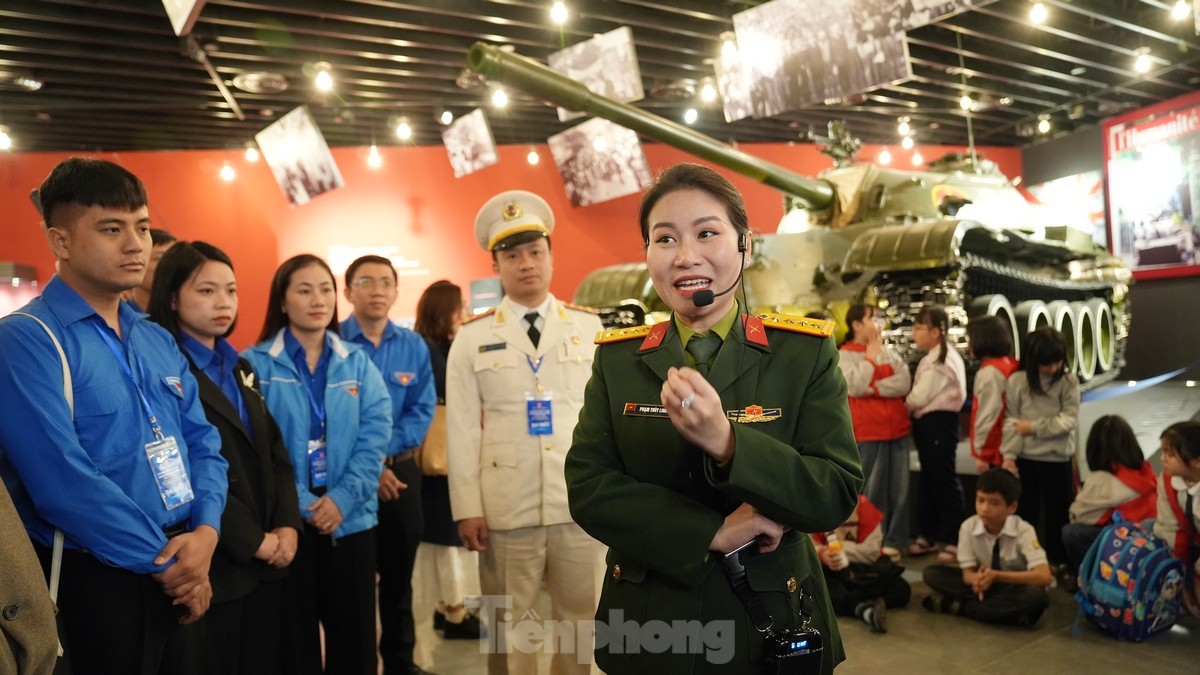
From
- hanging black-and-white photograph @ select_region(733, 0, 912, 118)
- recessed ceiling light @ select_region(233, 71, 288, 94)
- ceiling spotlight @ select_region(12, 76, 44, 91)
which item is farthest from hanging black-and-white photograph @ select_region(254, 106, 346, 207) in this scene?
hanging black-and-white photograph @ select_region(733, 0, 912, 118)

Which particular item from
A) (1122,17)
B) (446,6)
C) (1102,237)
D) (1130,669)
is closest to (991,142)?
(1102,237)

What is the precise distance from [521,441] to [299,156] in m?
8.27

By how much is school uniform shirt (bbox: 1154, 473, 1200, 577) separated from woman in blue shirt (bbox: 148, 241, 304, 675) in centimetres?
370

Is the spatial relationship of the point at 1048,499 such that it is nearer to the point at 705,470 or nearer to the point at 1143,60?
the point at 705,470

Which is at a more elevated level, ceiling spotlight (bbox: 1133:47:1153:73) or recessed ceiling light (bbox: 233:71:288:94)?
recessed ceiling light (bbox: 233:71:288:94)

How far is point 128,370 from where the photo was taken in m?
2.09

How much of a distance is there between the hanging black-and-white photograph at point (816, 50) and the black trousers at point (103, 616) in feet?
15.8

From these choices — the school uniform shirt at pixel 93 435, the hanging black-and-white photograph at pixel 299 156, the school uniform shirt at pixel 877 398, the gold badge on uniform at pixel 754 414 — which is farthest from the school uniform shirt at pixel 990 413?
the hanging black-and-white photograph at pixel 299 156

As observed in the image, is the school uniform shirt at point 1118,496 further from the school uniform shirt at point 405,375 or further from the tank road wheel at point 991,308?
the school uniform shirt at point 405,375

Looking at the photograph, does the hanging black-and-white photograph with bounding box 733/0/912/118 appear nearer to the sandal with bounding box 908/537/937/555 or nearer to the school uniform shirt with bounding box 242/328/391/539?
the sandal with bounding box 908/537/937/555

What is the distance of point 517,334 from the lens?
2.91 m

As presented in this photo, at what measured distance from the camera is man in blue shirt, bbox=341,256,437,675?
350 centimetres

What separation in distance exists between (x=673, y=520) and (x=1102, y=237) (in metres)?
13.2

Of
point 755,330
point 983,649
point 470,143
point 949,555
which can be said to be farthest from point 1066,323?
point 755,330
